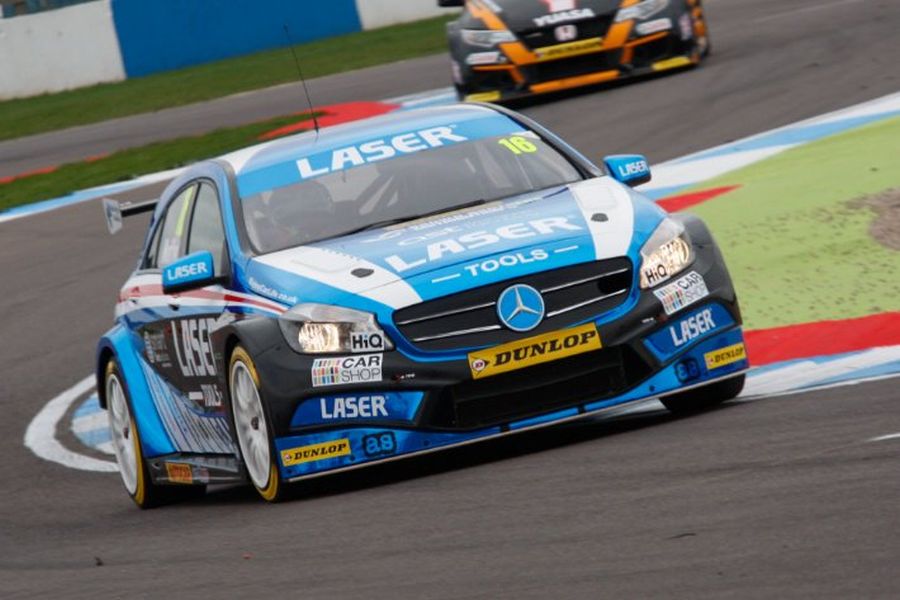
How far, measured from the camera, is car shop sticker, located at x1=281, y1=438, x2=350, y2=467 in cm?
738

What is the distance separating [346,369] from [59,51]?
28280mm

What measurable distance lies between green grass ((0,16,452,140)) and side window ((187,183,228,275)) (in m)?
19.7

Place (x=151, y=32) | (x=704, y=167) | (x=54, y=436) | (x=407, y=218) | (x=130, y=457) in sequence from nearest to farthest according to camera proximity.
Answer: (x=407, y=218) → (x=130, y=457) → (x=54, y=436) → (x=704, y=167) → (x=151, y=32)

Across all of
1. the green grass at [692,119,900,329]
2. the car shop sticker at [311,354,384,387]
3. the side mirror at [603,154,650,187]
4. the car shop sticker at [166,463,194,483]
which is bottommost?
the green grass at [692,119,900,329]

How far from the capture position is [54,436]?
1127 centimetres

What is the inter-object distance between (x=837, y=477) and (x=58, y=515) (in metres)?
4.19

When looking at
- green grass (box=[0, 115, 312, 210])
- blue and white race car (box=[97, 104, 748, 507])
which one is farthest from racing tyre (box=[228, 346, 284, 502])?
green grass (box=[0, 115, 312, 210])

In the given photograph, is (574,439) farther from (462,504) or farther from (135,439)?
(135,439)

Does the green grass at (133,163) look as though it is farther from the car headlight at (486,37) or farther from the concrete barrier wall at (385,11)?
the concrete barrier wall at (385,11)

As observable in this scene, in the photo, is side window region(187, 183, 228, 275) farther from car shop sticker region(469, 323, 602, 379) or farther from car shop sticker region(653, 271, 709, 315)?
car shop sticker region(653, 271, 709, 315)

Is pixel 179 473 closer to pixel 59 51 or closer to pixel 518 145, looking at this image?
pixel 518 145

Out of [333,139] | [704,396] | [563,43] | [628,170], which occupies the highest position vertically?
[333,139]

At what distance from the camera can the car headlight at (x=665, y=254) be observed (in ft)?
25.0

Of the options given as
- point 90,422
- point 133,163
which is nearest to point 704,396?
point 90,422
